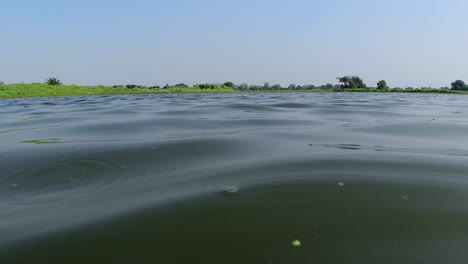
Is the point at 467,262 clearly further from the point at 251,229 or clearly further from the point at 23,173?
the point at 23,173

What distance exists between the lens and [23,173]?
4258mm

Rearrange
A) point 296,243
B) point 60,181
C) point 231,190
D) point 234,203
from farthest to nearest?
point 60,181
point 231,190
point 234,203
point 296,243

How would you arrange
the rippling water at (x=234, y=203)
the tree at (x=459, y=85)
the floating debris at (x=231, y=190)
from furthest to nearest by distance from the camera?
1. the tree at (x=459, y=85)
2. the floating debris at (x=231, y=190)
3. the rippling water at (x=234, y=203)

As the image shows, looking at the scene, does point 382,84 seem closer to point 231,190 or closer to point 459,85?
point 459,85

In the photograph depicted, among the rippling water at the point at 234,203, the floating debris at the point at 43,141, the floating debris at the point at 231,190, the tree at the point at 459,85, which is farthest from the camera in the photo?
the tree at the point at 459,85

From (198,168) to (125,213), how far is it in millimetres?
1526

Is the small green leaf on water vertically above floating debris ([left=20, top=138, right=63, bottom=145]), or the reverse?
floating debris ([left=20, top=138, right=63, bottom=145])

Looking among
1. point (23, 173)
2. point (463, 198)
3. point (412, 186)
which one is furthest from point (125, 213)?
point (463, 198)

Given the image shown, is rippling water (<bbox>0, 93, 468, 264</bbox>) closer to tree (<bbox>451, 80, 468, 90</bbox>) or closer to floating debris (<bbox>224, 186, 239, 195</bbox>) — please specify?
floating debris (<bbox>224, 186, 239, 195</bbox>)

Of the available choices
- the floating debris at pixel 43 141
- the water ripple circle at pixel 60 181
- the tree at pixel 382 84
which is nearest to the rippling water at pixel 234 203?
the water ripple circle at pixel 60 181

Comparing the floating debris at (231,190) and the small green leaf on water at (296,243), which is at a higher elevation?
the floating debris at (231,190)

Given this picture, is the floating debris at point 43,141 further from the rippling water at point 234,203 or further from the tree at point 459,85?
the tree at point 459,85

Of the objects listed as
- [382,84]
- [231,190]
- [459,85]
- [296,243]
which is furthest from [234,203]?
[459,85]

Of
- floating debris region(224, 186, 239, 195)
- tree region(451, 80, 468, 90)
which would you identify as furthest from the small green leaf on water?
tree region(451, 80, 468, 90)
